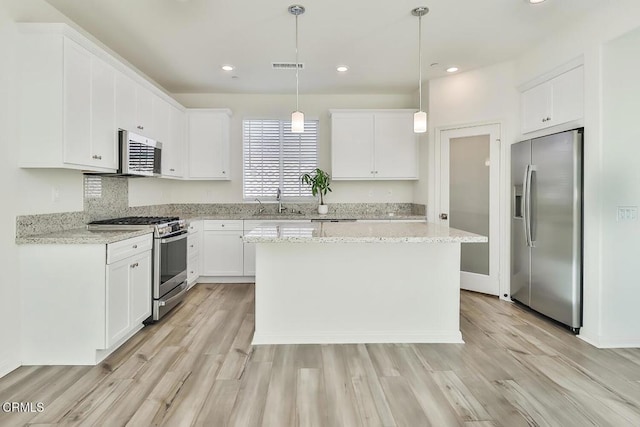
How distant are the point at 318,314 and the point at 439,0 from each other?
2712mm

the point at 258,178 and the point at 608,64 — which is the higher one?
the point at 608,64

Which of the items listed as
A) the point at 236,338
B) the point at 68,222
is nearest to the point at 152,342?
the point at 236,338

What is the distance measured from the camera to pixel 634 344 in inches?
109

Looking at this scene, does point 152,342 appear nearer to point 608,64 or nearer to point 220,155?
point 220,155

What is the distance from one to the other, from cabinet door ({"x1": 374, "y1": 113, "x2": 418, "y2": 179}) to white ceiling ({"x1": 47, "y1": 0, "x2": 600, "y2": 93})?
635mm

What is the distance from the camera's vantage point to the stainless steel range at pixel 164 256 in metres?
3.23

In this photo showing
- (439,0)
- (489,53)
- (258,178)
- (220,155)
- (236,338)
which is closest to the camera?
(439,0)

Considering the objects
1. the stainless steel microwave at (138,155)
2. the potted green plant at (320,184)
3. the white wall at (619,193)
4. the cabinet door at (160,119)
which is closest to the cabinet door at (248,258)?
the potted green plant at (320,184)

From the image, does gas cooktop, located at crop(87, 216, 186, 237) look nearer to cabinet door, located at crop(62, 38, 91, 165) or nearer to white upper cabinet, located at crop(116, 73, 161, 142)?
cabinet door, located at crop(62, 38, 91, 165)

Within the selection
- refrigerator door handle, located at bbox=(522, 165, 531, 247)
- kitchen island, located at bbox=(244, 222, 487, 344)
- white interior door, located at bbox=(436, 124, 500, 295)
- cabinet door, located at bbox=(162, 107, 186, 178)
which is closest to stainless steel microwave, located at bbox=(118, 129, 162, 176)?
cabinet door, located at bbox=(162, 107, 186, 178)

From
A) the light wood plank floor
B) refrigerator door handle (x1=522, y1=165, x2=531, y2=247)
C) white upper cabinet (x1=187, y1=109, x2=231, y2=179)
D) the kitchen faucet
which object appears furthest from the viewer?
the kitchen faucet

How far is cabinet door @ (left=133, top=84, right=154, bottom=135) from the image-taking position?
354 cm

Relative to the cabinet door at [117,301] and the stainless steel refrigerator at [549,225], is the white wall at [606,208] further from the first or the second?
the cabinet door at [117,301]

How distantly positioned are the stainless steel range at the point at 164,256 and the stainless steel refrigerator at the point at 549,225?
3645 mm
